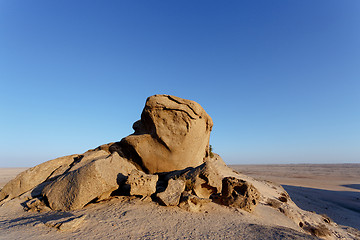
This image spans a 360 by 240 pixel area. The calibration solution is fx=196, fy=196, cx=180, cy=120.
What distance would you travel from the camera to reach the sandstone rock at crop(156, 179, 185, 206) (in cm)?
732

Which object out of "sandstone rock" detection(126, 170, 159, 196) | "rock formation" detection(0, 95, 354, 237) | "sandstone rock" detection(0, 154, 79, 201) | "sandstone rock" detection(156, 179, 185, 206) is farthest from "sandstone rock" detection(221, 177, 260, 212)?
"sandstone rock" detection(0, 154, 79, 201)

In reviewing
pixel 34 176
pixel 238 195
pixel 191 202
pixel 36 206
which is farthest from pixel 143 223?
pixel 34 176

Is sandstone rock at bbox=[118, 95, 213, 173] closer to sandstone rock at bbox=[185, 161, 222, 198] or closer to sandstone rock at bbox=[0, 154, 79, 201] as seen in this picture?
sandstone rock at bbox=[185, 161, 222, 198]

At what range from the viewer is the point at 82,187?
23.2 ft

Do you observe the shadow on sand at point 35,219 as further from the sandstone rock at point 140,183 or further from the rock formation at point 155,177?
the sandstone rock at point 140,183

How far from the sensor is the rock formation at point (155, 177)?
7.33 m

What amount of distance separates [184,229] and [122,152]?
23.3 ft

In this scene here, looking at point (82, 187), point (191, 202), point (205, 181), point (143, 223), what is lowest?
point (143, 223)

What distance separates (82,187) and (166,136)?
4.81 metres

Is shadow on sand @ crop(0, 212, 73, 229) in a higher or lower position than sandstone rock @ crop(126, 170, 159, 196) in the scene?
lower

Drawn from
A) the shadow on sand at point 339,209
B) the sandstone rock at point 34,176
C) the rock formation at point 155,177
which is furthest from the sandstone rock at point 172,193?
the shadow on sand at point 339,209

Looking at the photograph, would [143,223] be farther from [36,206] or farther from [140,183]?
[36,206]

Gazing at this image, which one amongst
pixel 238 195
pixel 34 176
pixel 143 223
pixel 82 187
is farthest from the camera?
pixel 34 176

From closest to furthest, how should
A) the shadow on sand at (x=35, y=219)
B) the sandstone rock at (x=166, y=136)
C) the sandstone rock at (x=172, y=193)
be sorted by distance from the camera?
the shadow on sand at (x=35, y=219) < the sandstone rock at (x=172, y=193) < the sandstone rock at (x=166, y=136)
